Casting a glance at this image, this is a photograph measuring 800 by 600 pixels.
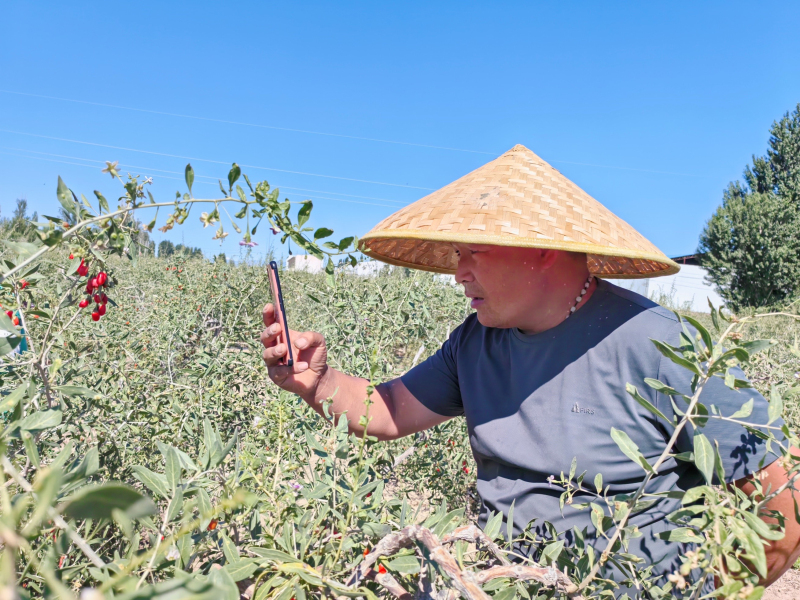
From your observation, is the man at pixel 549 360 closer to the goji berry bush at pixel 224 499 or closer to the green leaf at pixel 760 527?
the goji berry bush at pixel 224 499

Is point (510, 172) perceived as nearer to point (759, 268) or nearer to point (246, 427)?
point (246, 427)

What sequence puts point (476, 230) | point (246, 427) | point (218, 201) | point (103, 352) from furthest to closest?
point (246, 427) → point (103, 352) → point (476, 230) → point (218, 201)

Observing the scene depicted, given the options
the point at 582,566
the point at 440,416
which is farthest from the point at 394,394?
the point at 582,566

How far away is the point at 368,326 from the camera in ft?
8.93

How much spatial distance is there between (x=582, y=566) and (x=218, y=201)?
813mm

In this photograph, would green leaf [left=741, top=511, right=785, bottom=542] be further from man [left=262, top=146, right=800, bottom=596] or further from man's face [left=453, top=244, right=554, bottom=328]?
man's face [left=453, top=244, right=554, bottom=328]

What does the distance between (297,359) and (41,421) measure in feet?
2.98

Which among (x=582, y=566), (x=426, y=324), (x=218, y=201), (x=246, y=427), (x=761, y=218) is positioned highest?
(x=761, y=218)

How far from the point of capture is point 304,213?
0.99m

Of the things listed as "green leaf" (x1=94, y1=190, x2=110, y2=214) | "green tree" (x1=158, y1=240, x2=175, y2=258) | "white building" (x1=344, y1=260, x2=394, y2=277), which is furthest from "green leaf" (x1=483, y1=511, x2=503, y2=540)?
"green tree" (x1=158, y1=240, x2=175, y2=258)

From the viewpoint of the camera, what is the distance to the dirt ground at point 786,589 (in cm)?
276

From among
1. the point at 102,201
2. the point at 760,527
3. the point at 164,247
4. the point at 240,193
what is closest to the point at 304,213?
the point at 240,193

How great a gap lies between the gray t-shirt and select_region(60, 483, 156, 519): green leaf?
1072 millimetres

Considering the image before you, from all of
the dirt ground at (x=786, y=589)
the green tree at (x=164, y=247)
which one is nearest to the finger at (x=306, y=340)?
the dirt ground at (x=786, y=589)
